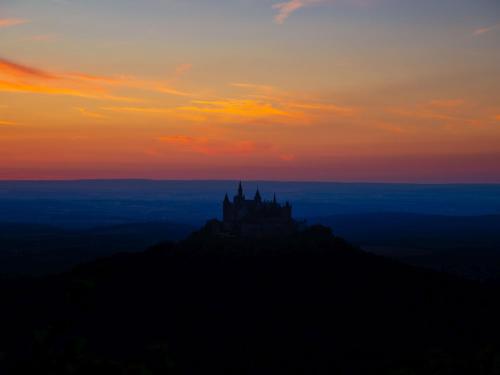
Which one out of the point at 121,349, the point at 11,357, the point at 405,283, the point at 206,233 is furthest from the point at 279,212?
the point at 11,357

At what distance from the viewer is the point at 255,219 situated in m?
73.9

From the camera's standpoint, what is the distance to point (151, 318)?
161ft

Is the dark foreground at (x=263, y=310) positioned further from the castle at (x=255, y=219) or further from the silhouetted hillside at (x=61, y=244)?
the silhouetted hillside at (x=61, y=244)

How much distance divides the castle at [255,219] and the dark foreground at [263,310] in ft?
18.5

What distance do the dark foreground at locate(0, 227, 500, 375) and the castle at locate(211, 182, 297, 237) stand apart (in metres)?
5.65

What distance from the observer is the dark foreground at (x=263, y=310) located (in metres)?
42.2

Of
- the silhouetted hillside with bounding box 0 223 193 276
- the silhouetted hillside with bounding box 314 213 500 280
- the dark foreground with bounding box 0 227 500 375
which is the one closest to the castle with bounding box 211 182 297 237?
the dark foreground with bounding box 0 227 500 375

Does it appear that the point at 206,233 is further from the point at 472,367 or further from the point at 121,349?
the point at 472,367

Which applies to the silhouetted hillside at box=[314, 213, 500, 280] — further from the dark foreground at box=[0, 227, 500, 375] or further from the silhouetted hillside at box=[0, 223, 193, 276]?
the silhouetted hillside at box=[0, 223, 193, 276]

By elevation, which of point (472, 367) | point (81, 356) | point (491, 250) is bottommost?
point (491, 250)

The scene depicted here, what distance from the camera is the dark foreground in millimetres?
42250

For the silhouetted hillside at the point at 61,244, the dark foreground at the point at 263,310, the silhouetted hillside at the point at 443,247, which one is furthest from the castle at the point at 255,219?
the silhouetted hillside at the point at 61,244

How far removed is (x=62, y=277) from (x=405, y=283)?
35.1 m

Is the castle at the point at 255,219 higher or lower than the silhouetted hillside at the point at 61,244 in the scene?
higher
